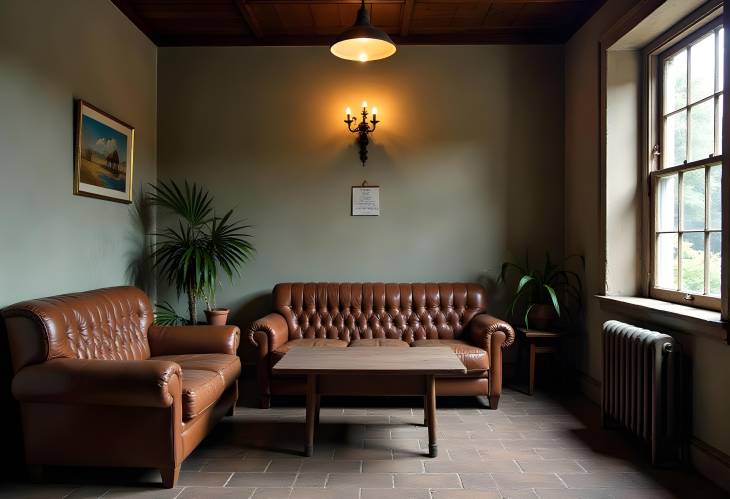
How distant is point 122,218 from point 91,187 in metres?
0.60

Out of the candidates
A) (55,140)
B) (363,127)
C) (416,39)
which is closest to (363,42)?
(363,127)

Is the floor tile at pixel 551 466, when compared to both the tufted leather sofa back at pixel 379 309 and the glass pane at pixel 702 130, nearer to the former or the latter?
the tufted leather sofa back at pixel 379 309

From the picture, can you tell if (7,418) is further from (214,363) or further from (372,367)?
(372,367)

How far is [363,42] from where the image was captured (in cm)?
324

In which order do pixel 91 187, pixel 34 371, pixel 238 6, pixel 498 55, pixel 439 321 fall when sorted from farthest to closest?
pixel 498 55 < pixel 439 321 < pixel 238 6 < pixel 91 187 < pixel 34 371

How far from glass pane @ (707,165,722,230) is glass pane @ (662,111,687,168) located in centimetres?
35

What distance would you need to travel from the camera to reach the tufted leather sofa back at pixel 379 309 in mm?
4594

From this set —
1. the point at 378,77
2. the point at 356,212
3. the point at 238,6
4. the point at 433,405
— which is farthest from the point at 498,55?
the point at 433,405

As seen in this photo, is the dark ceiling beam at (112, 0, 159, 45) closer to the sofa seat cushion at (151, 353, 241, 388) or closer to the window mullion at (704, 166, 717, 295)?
the sofa seat cushion at (151, 353, 241, 388)

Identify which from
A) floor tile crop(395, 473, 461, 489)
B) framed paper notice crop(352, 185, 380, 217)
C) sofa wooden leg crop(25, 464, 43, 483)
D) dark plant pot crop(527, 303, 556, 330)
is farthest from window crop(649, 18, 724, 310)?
sofa wooden leg crop(25, 464, 43, 483)

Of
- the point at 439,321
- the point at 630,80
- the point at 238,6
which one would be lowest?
the point at 439,321

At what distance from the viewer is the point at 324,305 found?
4680mm

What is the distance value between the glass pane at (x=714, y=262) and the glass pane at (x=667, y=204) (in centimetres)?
42

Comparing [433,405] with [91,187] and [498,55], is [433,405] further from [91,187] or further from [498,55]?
[498,55]
